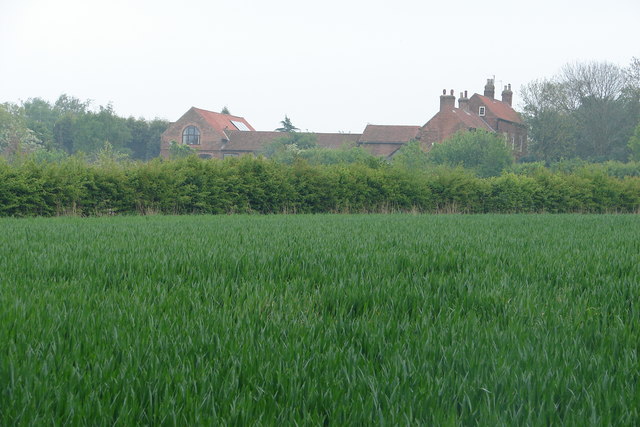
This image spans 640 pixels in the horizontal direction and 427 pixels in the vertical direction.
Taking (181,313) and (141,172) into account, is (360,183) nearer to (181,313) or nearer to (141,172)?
(141,172)

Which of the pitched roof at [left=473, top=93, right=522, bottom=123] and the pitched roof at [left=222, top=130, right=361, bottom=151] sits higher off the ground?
the pitched roof at [left=473, top=93, right=522, bottom=123]

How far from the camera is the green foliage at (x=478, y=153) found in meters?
47.5

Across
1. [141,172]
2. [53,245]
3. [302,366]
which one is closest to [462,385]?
[302,366]

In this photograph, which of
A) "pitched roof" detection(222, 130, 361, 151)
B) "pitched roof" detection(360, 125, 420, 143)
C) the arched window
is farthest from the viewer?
the arched window

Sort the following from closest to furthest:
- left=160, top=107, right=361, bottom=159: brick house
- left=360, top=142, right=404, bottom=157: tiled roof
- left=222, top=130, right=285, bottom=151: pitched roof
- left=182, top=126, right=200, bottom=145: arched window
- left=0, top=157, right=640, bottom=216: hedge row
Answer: left=0, top=157, right=640, bottom=216: hedge row
left=360, top=142, right=404, bottom=157: tiled roof
left=222, top=130, right=285, bottom=151: pitched roof
left=160, top=107, right=361, bottom=159: brick house
left=182, top=126, right=200, bottom=145: arched window

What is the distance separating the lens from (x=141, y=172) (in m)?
19.7

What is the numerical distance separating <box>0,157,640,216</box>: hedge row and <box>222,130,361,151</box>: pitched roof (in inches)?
1516

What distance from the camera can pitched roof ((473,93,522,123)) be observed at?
64375 millimetres

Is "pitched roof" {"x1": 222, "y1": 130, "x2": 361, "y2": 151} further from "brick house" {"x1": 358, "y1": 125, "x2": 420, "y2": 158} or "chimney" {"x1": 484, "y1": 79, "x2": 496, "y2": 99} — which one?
"chimney" {"x1": 484, "y1": 79, "x2": 496, "y2": 99}

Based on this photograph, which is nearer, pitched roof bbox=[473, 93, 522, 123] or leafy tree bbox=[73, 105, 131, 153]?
pitched roof bbox=[473, 93, 522, 123]

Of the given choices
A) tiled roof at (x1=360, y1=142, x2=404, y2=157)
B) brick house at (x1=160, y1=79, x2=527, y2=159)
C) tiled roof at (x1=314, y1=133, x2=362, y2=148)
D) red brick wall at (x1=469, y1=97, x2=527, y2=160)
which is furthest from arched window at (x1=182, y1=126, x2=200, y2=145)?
red brick wall at (x1=469, y1=97, x2=527, y2=160)

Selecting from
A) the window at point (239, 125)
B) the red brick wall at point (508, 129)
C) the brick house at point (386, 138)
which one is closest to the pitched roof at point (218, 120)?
the window at point (239, 125)

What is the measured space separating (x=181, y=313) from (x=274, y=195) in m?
18.5

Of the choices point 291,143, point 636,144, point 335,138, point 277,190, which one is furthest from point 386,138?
point 277,190
